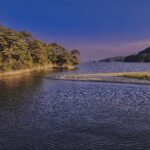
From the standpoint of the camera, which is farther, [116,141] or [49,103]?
[49,103]

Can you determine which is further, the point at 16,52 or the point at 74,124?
the point at 16,52

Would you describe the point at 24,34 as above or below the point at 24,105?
above

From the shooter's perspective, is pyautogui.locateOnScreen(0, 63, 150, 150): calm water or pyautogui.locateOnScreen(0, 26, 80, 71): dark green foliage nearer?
pyautogui.locateOnScreen(0, 63, 150, 150): calm water

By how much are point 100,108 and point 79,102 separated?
555 centimetres

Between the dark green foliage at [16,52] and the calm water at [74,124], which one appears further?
the dark green foliage at [16,52]

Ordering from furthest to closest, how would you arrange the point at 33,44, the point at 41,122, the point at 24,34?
the point at 24,34, the point at 33,44, the point at 41,122

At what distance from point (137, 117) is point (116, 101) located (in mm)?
11318

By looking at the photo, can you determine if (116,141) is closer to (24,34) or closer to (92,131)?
(92,131)

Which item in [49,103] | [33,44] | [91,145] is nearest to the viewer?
[91,145]

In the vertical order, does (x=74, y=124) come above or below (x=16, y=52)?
below

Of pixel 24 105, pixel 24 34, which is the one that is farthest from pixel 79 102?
pixel 24 34

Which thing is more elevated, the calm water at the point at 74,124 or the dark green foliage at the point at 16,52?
the dark green foliage at the point at 16,52

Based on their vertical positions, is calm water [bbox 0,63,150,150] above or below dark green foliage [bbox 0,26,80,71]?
below

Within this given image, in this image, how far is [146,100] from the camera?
1778 inches
